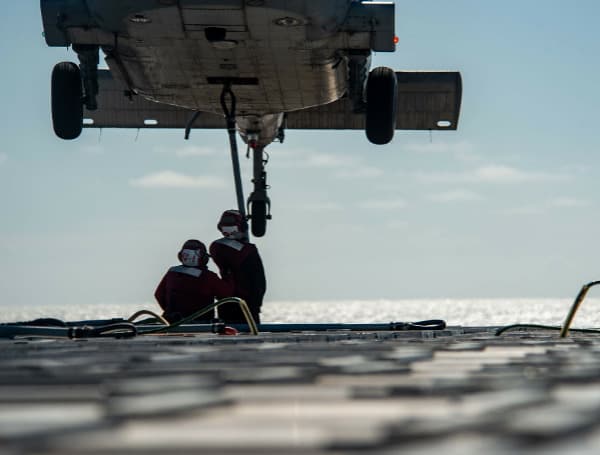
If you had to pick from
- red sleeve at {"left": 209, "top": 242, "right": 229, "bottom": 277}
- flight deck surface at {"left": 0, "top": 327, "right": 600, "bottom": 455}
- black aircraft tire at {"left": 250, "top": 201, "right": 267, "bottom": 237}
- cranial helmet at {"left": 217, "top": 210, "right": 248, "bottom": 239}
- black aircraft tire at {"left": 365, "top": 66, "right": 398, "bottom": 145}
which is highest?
black aircraft tire at {"left": 365, "top": 66, "right": 398, "bottom": 145}

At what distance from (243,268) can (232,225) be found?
1.67ft

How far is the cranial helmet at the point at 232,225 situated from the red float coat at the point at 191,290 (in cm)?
86

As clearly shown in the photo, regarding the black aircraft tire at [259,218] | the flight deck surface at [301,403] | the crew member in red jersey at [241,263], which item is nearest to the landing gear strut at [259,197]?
the black aircraft tire at [259,218]

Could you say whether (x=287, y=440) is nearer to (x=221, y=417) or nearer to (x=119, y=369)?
(x=221, y=417)

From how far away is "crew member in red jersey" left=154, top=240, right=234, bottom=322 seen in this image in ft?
34.8

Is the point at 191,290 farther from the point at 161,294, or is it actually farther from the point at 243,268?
the point at 243,268

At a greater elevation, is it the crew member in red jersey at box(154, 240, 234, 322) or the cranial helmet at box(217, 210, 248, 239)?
the cranial helmet at box(217, 210, 248, 239)

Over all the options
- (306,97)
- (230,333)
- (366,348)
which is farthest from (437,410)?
(306,97)

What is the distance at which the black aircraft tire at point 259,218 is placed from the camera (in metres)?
19.0

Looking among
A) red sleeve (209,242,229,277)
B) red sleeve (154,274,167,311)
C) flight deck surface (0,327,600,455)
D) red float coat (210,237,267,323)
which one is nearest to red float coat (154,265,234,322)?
red sleeve (154,274,167,311)

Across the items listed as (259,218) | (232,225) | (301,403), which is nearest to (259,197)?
(259,218)

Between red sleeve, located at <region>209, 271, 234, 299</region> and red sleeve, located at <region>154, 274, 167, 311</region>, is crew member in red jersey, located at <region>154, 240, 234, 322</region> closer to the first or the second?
red sleeve, located at <region>209, 271, 234, 299</region>

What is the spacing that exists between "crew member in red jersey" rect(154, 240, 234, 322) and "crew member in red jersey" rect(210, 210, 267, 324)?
1.70 ft

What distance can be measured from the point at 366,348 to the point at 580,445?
11.1ft
